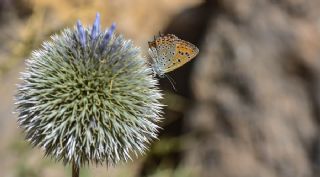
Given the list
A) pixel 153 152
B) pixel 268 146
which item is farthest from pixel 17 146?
pixel 268 146

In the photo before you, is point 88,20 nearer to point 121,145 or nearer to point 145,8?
point 145,8

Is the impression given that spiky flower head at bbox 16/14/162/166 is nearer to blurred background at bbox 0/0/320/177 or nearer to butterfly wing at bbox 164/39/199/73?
butterfly wing at bbox 164/39/199/73

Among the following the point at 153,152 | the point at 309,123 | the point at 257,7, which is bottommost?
the point at 153,152

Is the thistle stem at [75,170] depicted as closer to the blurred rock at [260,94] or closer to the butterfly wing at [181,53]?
the butterfly wing at [181,53]

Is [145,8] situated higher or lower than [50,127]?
lower

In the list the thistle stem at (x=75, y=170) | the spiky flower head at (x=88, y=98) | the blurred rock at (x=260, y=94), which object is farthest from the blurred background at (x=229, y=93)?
the thistle stem at (x=75, y=170)

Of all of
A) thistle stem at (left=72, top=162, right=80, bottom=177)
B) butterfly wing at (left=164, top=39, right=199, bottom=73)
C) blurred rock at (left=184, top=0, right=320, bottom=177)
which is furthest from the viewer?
blurred rock at (left=184, top=0, right=320, bottom=177)

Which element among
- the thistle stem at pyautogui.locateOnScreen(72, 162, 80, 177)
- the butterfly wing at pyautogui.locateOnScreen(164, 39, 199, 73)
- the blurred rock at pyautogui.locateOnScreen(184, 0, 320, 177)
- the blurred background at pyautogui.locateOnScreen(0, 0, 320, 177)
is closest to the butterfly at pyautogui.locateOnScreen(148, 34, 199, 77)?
the butterfly wing at pyautogui.locateOnScreen(164, 39, 199, 73)

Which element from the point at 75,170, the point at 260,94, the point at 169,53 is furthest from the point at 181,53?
the point at 260,94
